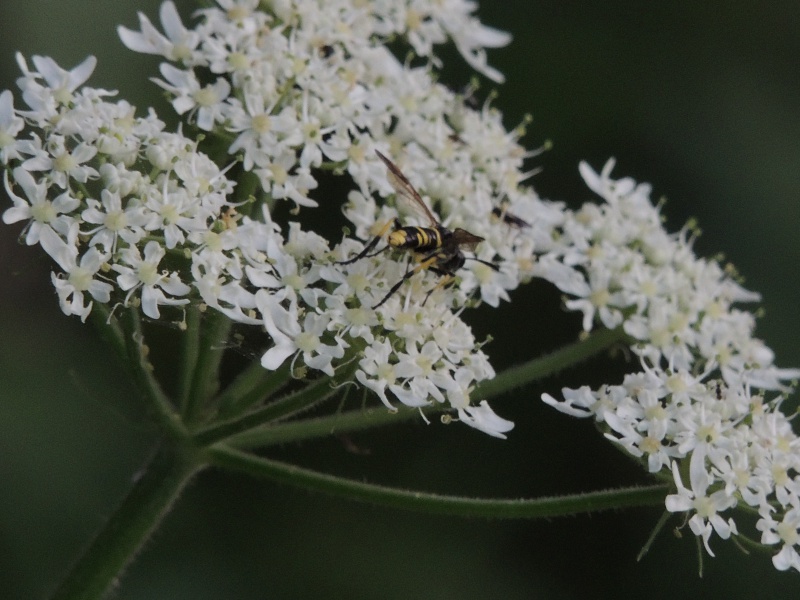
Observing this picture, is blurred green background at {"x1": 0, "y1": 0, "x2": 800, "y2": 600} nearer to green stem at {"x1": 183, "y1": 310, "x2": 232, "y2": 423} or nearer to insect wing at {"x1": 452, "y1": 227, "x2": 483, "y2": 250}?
green stem at {"x1": 183, "y1": 310, "x2": 232, "y2": 423}

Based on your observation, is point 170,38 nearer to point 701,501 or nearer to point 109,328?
point 109,328

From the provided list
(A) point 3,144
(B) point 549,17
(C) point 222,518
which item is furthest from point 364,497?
(B) point 549,17

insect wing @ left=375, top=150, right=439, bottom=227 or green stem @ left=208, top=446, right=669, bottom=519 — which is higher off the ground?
insect wing @ left=375, top=150, right=439, bottom=227

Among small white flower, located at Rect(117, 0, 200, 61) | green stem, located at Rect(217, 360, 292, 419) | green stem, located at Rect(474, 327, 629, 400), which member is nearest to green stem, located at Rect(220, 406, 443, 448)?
green stem, located at Rect(217, 360, 292, 419)

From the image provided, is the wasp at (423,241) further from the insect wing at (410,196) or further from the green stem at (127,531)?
the green stem at (127,531)

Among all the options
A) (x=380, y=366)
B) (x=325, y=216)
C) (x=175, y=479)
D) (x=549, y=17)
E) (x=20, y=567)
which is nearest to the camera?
(x=380, y=366)

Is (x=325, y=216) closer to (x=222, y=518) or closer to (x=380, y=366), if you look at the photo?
(x=222, y=518)
